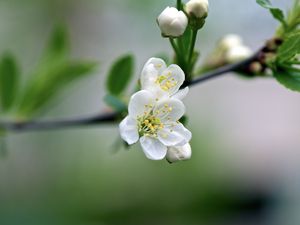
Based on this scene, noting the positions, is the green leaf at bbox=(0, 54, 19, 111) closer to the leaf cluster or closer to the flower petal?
the leaf cluster

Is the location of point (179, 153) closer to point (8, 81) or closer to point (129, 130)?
point (129, 130)

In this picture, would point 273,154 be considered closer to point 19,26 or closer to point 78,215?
point 78,215

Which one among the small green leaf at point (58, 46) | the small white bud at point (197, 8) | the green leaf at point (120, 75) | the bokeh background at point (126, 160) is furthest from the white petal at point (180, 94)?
the bokeh background at point (126, 160)

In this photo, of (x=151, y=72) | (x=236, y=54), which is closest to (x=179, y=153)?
(x=151, y=72)

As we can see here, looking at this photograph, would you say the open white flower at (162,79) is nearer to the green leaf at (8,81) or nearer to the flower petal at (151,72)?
the flower petal at (151,72)

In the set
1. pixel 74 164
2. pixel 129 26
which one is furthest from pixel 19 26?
pixel 74 164
